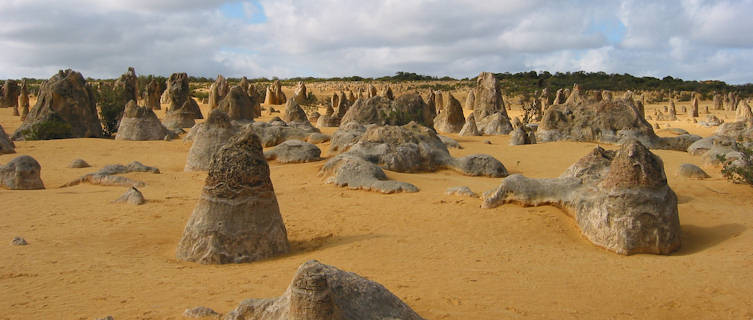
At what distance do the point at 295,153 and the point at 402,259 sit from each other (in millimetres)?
8114

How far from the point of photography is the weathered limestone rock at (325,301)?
3447mm

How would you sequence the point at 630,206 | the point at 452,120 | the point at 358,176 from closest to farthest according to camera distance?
the point at 630,206 < the point at 358,176 < the point at 452,120

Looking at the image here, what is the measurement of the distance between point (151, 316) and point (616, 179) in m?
5.49

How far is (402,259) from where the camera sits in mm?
6086

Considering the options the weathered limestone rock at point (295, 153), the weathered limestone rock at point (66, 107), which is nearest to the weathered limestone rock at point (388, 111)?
the weathered limestone rock at point (295, 153)

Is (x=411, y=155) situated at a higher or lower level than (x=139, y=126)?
lower

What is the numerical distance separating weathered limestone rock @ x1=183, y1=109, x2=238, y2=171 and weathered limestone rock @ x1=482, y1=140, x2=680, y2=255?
795 centimetres

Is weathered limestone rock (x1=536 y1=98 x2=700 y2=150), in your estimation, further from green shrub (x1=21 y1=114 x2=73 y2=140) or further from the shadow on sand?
green shrub (x1=21 y1=114 x2=73 y2=140)

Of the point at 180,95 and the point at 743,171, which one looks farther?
the point at 180,95

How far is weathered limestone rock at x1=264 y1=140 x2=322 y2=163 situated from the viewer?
1371 centimetres

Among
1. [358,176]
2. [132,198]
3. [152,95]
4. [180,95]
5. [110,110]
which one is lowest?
[132,198]

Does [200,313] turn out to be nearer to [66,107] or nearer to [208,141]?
[208,141]

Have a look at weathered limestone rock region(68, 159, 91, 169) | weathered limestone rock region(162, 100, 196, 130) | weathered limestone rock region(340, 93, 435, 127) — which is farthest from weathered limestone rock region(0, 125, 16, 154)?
weathered limestone rock region(340, 93, 435, 127)

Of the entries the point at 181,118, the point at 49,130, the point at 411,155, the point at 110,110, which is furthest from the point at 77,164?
the point at 181,118
